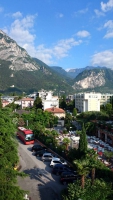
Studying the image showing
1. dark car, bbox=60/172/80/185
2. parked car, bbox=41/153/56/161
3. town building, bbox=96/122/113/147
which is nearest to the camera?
dark car, bbox=60/172/80/185

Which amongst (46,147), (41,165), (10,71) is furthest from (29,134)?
(10,71)

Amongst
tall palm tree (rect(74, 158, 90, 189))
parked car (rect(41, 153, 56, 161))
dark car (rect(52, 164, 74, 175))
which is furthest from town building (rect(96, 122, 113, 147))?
tall palm tree (rect(74, 158, 90, 189))

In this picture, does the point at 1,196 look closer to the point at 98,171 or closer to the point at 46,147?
the point at 98,171

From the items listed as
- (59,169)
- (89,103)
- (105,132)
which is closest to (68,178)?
(59,169)

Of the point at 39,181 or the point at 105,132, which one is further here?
the point at 105,132

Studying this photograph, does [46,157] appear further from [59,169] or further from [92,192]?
[92,192]

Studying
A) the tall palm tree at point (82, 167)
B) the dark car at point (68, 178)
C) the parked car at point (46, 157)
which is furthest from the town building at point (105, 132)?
the tall palm tree at point (82, 167)

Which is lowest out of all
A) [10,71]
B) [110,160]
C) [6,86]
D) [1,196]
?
[110,160]

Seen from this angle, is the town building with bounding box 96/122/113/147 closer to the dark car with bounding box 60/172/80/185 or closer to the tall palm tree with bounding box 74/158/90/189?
the dark car with bounding box 60/172/80/185

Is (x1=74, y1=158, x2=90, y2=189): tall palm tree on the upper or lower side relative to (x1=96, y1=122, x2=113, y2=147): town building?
upper
